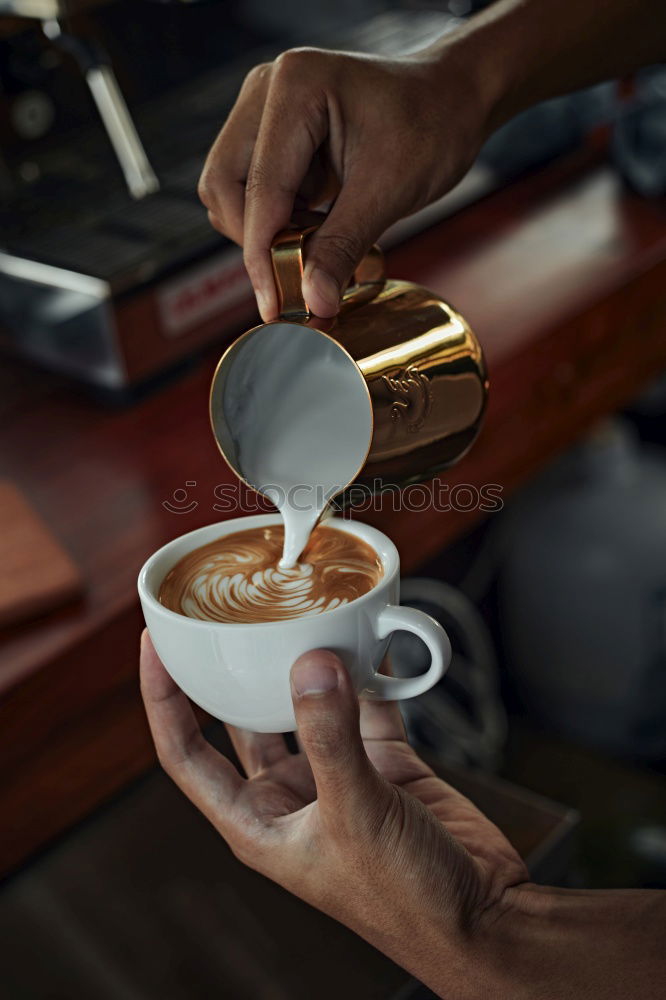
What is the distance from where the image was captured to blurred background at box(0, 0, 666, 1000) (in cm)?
107

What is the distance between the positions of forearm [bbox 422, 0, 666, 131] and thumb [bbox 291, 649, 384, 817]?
23.1 inches

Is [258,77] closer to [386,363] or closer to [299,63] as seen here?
[299,63]

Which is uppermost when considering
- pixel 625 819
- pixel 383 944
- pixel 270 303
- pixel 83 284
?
pixel 270 303

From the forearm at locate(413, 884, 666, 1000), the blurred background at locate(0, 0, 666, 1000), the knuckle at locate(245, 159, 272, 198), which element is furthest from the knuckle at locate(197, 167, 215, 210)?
the forearm at locate(413, 884, 666, 1000)

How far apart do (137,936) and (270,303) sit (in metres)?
0.58

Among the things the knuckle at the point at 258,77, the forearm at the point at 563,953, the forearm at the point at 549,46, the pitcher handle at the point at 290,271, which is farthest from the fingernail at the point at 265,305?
the forearm at the point at 563,953

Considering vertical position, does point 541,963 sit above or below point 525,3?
below

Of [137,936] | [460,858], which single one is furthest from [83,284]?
[460,858]

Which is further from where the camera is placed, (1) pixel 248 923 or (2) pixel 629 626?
(2) pixel 629 626

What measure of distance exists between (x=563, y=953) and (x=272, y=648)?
29 cm

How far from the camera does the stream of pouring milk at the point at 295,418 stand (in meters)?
0.87

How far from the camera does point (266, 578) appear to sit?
0.88 m

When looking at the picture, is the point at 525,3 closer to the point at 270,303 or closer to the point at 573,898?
the point at 270,303

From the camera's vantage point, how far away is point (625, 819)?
194 centimetres
